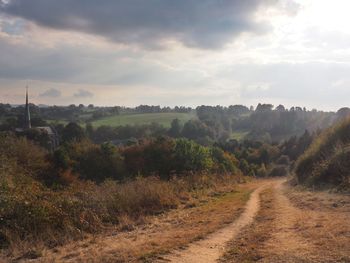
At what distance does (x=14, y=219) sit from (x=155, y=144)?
112 feet

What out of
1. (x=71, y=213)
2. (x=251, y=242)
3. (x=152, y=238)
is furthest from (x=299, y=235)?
(x=71, y=213)

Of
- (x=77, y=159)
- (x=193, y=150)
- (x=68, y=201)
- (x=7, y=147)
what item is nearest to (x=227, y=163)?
(x=193, y=150)

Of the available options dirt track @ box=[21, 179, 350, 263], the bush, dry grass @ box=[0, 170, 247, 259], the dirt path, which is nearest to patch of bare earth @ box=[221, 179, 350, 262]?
dirt track @ box=[21, 179, 350, 263]

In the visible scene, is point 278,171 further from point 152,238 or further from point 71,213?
point 152,238

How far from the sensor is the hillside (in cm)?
1611

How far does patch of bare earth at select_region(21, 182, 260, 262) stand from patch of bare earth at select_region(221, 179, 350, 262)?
1.20 metres

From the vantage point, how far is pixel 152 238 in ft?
32.9

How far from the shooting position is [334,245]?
24.9 ft

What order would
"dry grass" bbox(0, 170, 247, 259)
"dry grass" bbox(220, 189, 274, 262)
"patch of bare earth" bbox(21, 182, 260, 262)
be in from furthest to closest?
"dry grass" bbox(0, 170, 247, 259) < "patch of bare earth" bbox(21, 182, 260, 262) < "dry grass" bbox(220, 189, 274, 262)

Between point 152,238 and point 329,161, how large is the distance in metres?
10.8

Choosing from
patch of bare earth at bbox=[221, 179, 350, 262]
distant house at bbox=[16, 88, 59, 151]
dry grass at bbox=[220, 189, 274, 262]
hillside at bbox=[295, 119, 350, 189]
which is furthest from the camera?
distant house at bbox=[16, 88, 59, 151]

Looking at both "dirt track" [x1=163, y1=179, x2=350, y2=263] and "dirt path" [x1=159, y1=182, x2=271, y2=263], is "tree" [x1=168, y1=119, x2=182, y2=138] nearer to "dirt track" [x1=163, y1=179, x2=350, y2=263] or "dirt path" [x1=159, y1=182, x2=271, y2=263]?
"dirt track" [x1=163, y1=179, x2=350, y2=263]

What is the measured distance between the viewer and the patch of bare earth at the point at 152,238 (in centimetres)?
822

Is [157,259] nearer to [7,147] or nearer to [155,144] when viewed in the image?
[7,147]
